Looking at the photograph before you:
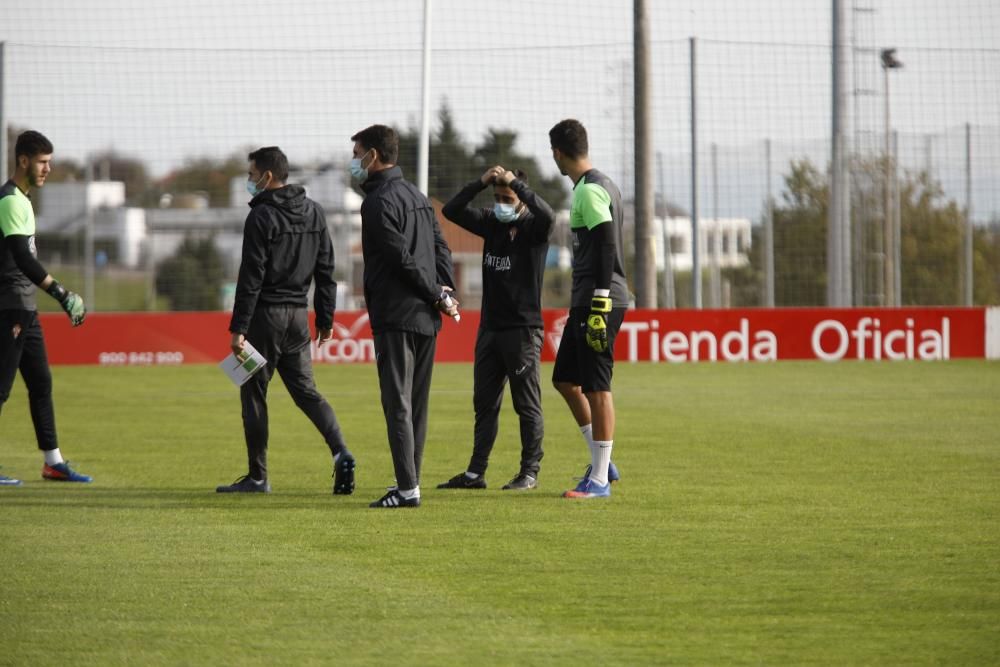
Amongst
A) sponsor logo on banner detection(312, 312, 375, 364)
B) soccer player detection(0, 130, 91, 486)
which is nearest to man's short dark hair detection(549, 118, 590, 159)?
soccer player detection(0, 130, 91, 486)

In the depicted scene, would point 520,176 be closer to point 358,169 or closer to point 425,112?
point 358,169

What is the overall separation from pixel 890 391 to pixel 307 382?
952 centimetres

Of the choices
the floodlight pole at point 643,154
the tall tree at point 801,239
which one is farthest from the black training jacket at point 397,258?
the tall tree at point 801,239

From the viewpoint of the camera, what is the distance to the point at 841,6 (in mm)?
24781

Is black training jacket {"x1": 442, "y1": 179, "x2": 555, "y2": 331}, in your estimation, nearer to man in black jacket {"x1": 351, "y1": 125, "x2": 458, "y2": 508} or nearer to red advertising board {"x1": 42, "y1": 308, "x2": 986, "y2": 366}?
man in black jacket {"x1": 351, "y1": 125, "x2": 458, "y2": 508}

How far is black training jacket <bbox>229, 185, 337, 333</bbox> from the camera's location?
9.44m

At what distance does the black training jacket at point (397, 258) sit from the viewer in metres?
8.84

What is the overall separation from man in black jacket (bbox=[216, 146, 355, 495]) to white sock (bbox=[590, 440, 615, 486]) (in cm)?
144

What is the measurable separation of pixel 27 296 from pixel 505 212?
3081mm

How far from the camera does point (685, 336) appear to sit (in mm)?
22969

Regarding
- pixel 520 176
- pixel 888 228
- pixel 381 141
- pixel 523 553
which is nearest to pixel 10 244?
pixel 381 141

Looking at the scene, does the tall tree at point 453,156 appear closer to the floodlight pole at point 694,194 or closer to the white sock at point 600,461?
the floodlight pole at point 694,194

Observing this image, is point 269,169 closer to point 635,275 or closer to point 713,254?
point 635,275

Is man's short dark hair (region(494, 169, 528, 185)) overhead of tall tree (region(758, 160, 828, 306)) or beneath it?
beneath
